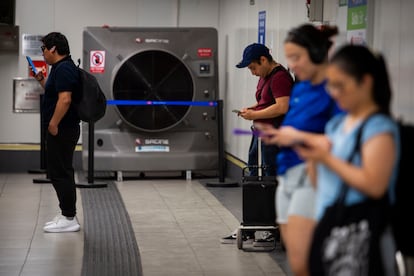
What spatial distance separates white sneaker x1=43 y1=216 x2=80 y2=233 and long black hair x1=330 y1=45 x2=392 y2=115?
4.82m

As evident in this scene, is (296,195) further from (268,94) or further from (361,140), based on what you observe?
(268,94)

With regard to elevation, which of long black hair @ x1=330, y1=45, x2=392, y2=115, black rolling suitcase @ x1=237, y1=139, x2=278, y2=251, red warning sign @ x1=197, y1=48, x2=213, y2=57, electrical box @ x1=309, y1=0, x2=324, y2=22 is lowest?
black rolling suitcase @ x1=237, y1=139, x2=278, y2=251

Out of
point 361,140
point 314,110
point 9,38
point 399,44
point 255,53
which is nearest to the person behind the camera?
point 361,140

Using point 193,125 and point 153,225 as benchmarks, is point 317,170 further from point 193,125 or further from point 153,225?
point 193,125

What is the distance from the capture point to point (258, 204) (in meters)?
7.20

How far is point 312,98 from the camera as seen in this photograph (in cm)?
415

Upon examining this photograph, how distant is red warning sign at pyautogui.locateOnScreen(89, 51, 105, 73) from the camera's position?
37.9ft

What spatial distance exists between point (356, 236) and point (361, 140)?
0.35 metres

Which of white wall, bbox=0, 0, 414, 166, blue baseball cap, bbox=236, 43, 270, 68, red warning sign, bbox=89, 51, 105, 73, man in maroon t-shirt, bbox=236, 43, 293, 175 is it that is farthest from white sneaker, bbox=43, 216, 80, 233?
red warning sign, bbox=89, 51, 105, 73

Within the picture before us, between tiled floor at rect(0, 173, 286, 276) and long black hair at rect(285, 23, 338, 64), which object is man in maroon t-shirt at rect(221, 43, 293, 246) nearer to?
tiled floor at rect(0, 173, 286, 276)

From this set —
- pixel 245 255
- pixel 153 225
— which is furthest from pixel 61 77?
pixel 245 255

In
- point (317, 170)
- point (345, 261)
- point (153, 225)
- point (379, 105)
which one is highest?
point (379, 105)

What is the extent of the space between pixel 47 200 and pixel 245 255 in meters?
3.28

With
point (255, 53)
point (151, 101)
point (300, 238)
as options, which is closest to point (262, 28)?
point (151, 101)
